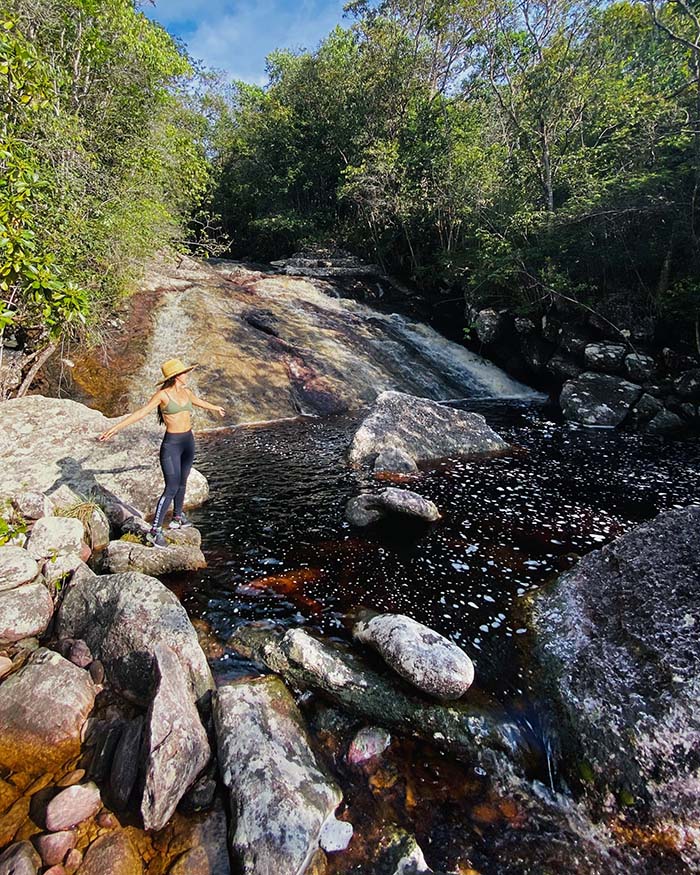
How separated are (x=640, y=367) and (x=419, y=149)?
19.0 meters

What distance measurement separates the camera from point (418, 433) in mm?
11766

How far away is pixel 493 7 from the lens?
21797 mm

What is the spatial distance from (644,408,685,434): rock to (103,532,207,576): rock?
46.5 ft

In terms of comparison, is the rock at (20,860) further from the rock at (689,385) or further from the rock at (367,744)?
the rock at (689,385)

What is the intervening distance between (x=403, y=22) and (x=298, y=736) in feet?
123

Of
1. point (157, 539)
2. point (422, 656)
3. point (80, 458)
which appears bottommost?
point (157, 539)

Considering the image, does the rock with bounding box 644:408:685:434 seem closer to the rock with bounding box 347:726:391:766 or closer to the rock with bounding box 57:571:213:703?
the rock with bounding box 347:726:391:766

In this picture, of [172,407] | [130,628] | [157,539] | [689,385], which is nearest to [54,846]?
[130,628]

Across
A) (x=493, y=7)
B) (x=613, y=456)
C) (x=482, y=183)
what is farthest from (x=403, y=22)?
(x=613, y=456)

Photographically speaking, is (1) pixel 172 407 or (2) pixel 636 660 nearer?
(2) pixel 636 660

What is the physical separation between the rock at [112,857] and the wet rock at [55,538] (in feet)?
12.3

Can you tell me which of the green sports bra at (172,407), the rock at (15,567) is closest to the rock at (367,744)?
the rock at (15,567)

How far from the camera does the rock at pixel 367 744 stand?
154 inches

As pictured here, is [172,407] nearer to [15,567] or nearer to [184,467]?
[184,467]
